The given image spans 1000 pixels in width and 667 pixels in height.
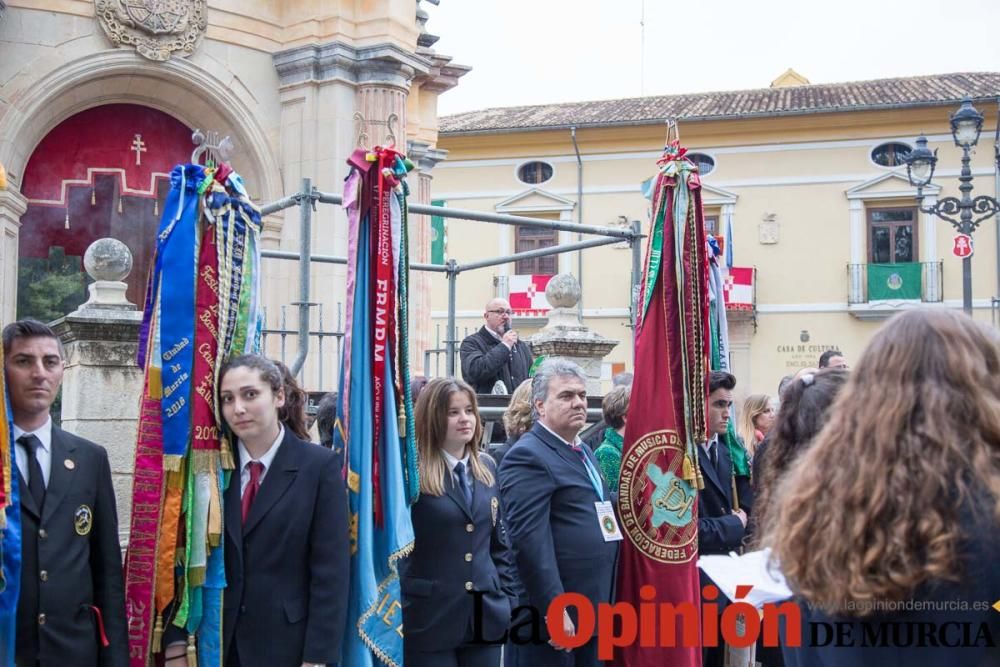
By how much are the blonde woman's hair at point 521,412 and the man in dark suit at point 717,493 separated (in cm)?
91

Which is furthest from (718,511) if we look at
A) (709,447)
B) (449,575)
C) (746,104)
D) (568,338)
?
(746,104)

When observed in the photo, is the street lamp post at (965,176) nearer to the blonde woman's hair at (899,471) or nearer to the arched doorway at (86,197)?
the arched doorway at (86,197)

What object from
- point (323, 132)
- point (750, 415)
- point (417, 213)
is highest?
point (323, 132)

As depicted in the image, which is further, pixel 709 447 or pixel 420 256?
pixel 420 256

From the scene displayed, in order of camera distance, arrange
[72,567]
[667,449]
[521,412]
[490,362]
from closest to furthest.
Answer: [72,567] → [667,449] → [521,412] → [490,362]

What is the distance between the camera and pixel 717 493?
6098 mm

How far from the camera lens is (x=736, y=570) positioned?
11.5 feet

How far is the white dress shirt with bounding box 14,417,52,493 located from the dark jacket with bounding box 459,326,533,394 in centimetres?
506

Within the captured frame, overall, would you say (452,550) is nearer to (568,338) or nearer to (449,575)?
(449,575)

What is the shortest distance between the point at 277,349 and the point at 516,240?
20.5 meters

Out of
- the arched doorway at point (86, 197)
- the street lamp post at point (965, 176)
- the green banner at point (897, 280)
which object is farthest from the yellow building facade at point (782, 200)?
the arched doorway at point (86, 197)

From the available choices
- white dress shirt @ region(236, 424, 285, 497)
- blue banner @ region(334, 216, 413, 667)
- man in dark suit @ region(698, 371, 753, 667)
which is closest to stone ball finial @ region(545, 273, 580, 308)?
man in dark suit @ region(698, 371, 753, 667)

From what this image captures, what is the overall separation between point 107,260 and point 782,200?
2576 centimetres

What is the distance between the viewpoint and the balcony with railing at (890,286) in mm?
29703
